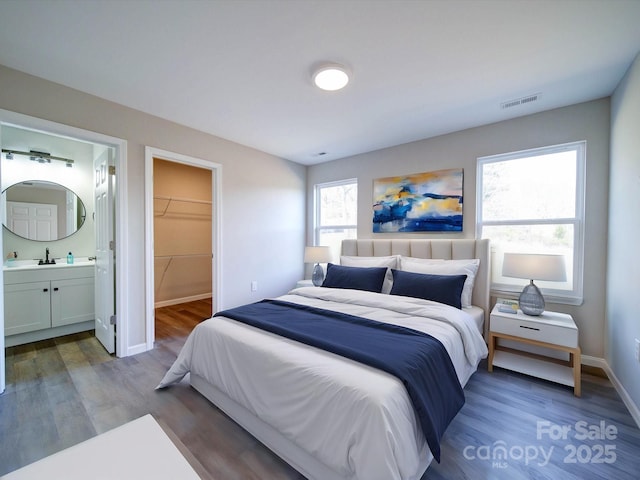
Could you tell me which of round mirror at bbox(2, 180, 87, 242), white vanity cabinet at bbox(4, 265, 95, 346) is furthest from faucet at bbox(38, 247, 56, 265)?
white vanity cabinet at bbox(4, 265, 95, 346)

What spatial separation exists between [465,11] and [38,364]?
4.45 metres

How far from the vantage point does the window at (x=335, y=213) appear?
4.21 meters

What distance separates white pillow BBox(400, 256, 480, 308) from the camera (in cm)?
270

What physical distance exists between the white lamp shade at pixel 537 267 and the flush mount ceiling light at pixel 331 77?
7.09 feet

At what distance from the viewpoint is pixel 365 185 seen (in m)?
Result: 4.00

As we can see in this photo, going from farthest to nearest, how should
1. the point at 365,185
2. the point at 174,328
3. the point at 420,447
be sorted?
the point at 365,185 → the point at 174,328 → the point at 420,447

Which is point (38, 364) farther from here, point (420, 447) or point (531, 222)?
point (531, 222)

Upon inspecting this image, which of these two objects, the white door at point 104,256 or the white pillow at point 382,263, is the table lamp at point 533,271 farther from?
the white door at point 104,256

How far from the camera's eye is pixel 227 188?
3.56 metres

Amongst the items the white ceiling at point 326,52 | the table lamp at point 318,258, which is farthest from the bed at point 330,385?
the white ceiling at point 326,52

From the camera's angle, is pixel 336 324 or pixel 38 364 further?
pixel 38 364

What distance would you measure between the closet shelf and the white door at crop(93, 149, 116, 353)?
1.42 metres

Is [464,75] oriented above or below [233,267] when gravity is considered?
above

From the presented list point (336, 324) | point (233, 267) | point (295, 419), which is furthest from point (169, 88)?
point (295, 419)
